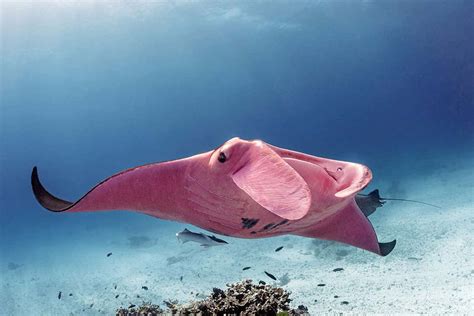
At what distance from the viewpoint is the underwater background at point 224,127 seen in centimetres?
1281

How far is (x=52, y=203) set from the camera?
8.90ft

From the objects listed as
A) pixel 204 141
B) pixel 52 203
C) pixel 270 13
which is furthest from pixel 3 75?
pixel 52 203

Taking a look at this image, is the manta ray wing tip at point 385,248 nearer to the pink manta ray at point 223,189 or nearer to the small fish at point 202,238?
the pink manta ray at point 223,189

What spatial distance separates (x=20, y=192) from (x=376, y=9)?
62.3 metres

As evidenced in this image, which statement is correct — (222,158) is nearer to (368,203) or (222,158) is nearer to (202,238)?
(368,203)

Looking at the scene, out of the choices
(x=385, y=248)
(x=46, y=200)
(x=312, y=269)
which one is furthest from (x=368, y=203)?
(x=312, y=269)

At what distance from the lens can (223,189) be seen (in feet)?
7.69

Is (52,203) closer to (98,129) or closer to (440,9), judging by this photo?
(440,9)

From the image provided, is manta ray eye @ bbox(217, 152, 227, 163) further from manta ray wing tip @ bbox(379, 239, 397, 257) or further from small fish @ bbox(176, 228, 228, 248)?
small fish @ bbox(176, 228, 228, 248)

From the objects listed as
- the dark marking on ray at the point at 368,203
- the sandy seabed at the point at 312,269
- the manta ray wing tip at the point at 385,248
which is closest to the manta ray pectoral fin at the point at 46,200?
the manta ray wing tip at the point at 385,248

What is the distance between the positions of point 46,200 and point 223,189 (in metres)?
1.38

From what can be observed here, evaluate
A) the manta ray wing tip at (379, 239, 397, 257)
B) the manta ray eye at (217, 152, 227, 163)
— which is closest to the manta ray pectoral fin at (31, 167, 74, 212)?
the manta ray eye at (217, 152, 227, 163)

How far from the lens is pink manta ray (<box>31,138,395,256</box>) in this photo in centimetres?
226

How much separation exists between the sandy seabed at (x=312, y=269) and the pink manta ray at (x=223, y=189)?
6.59m
